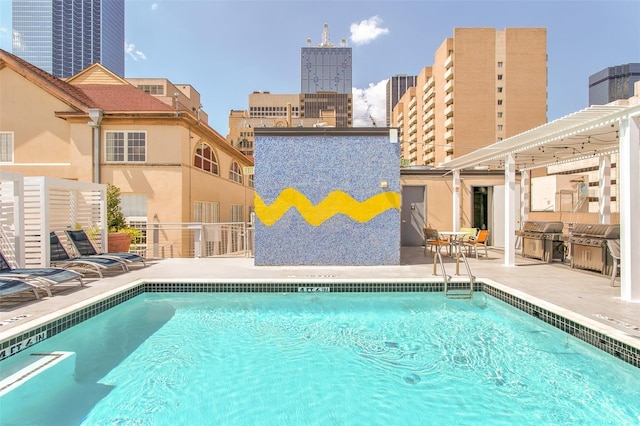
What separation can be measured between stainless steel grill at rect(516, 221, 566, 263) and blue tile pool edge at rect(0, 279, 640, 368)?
4091 millimetres

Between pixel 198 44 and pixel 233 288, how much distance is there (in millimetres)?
12849

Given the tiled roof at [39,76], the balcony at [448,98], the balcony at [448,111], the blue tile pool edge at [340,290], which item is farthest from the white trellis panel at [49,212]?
the balcony at [448,98]

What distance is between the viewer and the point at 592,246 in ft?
27.2

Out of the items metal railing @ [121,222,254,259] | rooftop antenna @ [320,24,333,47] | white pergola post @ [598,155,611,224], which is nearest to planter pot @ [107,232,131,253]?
metal railing @ [121,222,254,259]

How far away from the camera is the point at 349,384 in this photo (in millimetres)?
4055

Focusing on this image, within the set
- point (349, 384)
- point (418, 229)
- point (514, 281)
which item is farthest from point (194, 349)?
point (418, 229)

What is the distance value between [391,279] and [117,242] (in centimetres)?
821

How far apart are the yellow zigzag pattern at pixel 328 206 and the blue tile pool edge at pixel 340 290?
2397 millimetres

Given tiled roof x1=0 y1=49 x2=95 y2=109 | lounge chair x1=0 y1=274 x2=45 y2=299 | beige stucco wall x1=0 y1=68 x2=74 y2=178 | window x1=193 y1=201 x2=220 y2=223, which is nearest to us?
lounge chair x1=0 y1=274 x2=45 y2=299

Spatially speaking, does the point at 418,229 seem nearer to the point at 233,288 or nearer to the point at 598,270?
the point at 598,270

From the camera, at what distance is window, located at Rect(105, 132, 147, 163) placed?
15.3 m

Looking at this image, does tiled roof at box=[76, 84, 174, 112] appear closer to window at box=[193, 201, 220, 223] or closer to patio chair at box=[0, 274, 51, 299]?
window at box=[193, 201, 220, 223]

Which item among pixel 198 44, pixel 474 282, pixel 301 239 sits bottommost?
pixel 474 282

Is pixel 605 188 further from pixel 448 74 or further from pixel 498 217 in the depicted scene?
pixel 448 74
